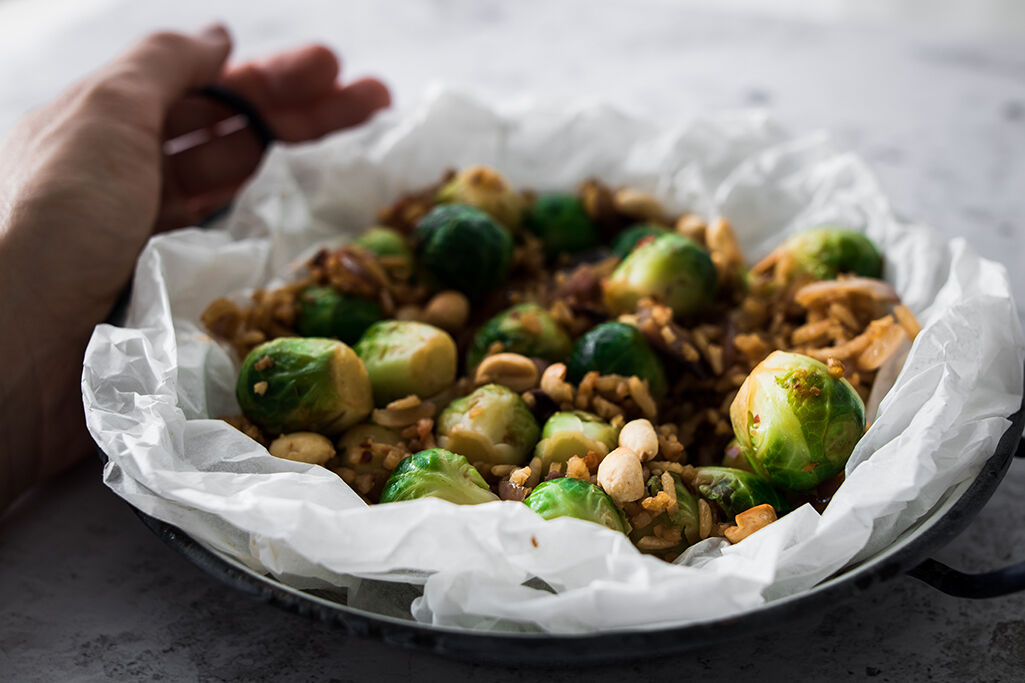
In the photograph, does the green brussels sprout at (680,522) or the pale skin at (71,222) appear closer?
the green brussels sprout at (680,522)

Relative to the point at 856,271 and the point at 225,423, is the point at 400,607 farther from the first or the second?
the point at 856,271

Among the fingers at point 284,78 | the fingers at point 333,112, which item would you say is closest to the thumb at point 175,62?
the fingers at point 284,78

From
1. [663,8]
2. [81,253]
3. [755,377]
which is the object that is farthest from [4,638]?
[663,8]

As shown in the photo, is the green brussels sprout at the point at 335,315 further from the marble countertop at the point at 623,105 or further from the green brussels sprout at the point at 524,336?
the marble countertop at the point at 623,105

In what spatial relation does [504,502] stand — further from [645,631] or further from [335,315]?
[335,315]

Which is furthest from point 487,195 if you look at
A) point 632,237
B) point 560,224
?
point 632,237

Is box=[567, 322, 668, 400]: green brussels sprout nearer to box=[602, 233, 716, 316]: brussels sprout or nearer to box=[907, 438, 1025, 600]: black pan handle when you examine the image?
box=[602, 233, 716, 316]: brussels sprout

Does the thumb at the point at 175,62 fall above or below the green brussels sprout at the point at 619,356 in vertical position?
above
